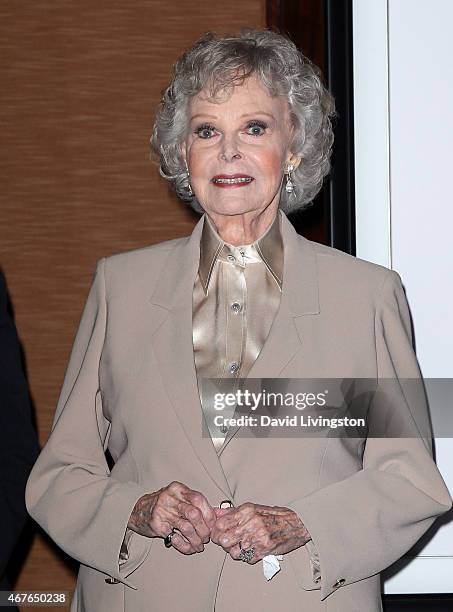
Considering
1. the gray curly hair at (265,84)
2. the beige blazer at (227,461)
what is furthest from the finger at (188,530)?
the gray curly hair at (265,84)

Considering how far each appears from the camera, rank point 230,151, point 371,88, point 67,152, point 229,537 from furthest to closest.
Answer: point 67,152
point 371,88
point 230,151
point 229,537

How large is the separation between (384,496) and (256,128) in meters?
0.76

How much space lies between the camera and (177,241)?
2174 millimetres

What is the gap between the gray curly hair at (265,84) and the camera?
1983mm

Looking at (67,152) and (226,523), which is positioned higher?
(67,152)

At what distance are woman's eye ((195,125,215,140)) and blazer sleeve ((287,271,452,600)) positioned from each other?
0.48m

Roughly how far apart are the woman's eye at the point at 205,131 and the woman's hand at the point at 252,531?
0.73 meters

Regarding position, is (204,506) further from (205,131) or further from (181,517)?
(205,131)

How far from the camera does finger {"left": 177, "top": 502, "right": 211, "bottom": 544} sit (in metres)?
1.75

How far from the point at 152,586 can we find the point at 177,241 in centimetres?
73

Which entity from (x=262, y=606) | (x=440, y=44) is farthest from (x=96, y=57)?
(x=262, y=606)

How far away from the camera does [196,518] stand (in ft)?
5.74

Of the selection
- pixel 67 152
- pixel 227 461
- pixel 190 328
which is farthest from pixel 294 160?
pixel 67 152

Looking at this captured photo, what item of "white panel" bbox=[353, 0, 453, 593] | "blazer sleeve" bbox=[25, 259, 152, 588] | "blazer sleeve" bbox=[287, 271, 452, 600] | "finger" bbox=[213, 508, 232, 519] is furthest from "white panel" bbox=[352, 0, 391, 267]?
"finger" bbox=[213, 508, 232, 519]
